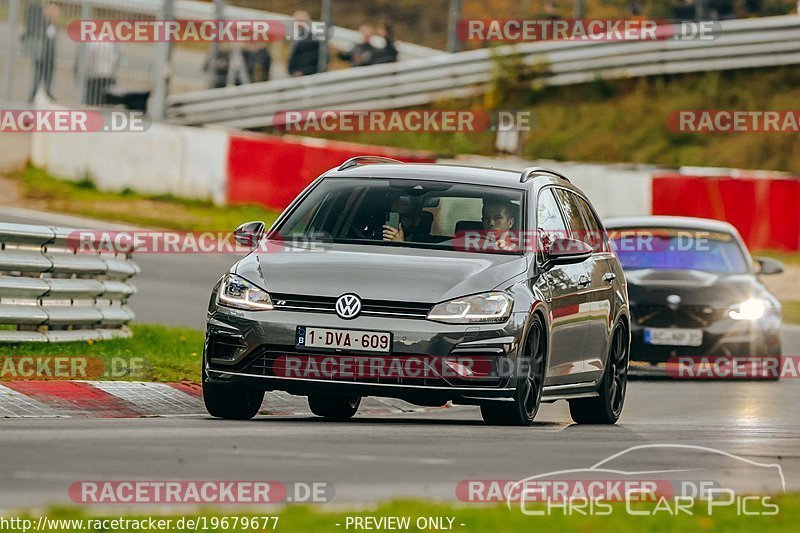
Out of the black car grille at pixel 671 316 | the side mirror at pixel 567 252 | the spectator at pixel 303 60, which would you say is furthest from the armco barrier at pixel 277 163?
the side mirror at pixel 567 252

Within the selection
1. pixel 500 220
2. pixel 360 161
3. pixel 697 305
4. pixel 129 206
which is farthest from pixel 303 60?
pixel 500 220

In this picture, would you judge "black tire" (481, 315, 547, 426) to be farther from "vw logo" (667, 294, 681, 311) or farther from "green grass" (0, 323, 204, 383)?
"vw logo" (667, 294, 681, 311)

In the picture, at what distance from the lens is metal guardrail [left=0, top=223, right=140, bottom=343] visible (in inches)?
509

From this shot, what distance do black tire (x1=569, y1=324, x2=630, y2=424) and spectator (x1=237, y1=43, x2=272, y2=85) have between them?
66.8 ft

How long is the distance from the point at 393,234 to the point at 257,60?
857 inches

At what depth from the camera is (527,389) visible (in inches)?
413

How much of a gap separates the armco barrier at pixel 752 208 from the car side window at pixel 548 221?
1413 centimetres

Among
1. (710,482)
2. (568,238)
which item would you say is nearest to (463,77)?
(568,238)

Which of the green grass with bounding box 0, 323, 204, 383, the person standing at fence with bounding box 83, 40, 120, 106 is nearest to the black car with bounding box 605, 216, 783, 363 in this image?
the green grass with bounding box 0, 323, 204, 383

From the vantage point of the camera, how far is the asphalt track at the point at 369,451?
25.7 ft

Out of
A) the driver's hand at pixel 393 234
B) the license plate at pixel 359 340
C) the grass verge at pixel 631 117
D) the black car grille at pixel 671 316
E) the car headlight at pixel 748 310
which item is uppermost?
the grass verge at pixel 631 117

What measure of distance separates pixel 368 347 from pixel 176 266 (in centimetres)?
1409

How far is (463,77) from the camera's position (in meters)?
31.8

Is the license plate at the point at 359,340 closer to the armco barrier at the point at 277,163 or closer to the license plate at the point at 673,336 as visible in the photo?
the license plate at the point at 673,336
